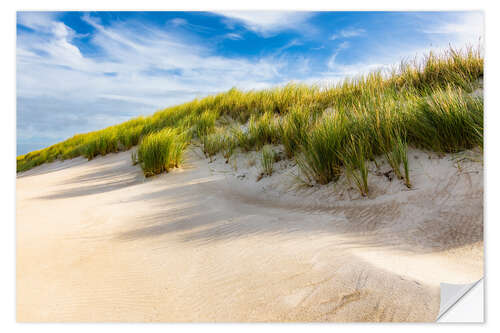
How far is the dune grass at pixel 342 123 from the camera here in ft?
7.63

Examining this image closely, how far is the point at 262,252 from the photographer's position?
1625 millimetres

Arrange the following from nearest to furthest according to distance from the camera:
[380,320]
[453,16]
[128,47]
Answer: [380,320], [453,16], [128,47]

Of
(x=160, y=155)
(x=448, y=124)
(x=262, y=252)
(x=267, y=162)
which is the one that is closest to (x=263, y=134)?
(x=267, y=162)

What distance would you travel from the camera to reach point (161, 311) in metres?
1.30

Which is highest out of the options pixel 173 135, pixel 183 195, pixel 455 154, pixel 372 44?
pixel 372 44

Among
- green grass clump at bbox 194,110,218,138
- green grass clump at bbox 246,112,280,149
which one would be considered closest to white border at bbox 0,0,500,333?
green grass clump at bbox 246,112,280,149

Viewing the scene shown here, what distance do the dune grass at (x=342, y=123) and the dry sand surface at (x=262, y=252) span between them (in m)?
0.17

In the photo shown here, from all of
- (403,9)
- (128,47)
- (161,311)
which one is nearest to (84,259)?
(161,311)

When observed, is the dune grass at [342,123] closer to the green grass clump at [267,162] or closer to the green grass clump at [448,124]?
the green grass clump at [448,124]

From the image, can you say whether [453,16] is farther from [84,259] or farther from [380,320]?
[84,259]

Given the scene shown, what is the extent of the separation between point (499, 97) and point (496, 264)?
1208 mm
